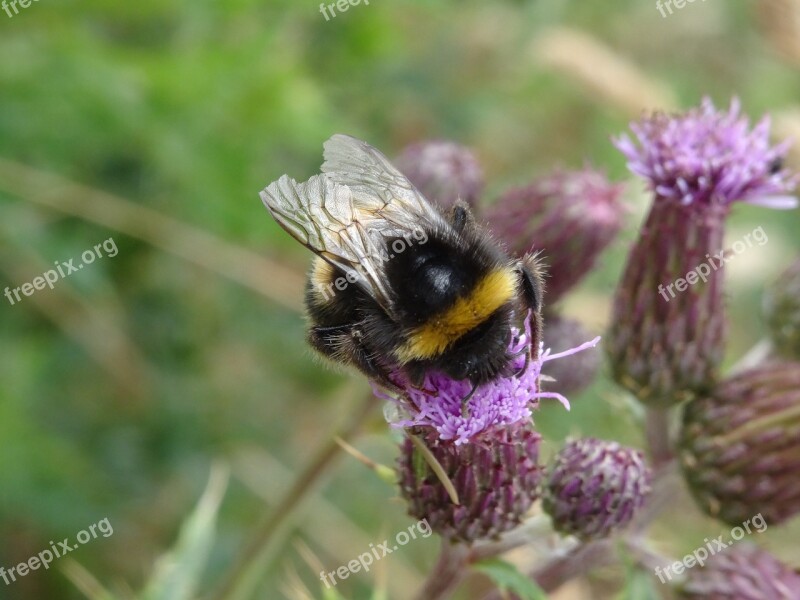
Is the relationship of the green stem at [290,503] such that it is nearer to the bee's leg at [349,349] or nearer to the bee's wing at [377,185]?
the bee's leg at [349,349]

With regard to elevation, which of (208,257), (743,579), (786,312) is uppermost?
(208,257)

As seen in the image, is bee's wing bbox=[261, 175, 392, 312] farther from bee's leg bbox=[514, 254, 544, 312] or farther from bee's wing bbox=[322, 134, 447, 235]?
bee's leg bbox=[514, 254, 544, 312]

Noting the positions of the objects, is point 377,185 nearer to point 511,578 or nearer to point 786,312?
point 511,578

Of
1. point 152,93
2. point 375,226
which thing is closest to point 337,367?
point 375,226

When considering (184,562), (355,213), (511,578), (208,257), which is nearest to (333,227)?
(355,213)

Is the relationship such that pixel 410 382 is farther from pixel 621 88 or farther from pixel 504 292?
pixel 621 88

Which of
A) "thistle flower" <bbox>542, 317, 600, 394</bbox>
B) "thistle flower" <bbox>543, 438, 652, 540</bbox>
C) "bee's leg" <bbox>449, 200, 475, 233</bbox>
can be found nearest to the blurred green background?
"thistle flower" <bbox>542, 317, 600, 394</bbox>
